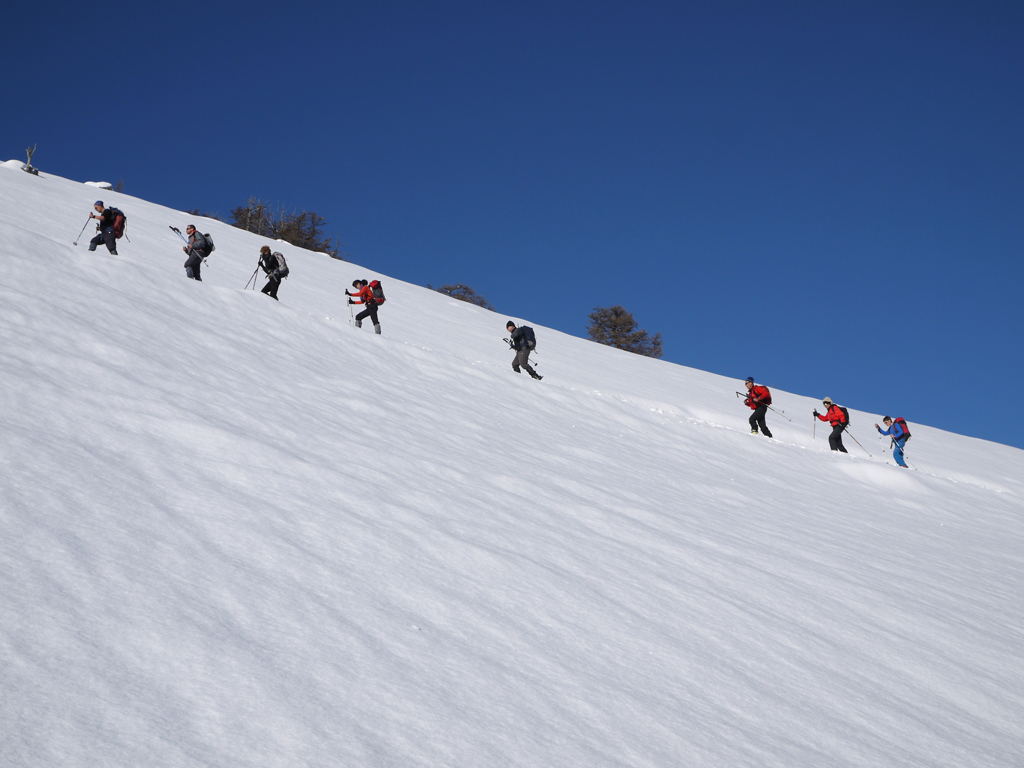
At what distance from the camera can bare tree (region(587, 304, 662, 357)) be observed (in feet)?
164

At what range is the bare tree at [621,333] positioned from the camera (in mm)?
50000

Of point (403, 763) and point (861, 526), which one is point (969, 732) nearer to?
point (403, 763)

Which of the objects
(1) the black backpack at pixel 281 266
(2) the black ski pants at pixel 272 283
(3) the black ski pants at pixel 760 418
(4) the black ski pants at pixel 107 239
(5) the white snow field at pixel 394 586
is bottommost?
(5) the white snow field at pixel 394 586

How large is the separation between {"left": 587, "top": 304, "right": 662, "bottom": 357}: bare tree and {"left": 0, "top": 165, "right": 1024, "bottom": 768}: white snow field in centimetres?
4217

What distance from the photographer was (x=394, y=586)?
10.1 ft

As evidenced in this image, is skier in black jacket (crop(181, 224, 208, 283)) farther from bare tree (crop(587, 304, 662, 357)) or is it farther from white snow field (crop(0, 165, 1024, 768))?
bare tree (crop(587, 304, 662, 357))

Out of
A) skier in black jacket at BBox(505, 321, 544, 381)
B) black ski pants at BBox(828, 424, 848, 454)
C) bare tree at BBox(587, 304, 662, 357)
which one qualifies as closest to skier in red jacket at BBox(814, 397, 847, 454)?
black ski pants at BBox(828, 424, 848, 454)

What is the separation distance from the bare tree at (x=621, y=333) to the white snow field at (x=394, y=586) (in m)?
42.2

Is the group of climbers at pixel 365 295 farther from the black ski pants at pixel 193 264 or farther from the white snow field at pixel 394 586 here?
the white snow field at pixel 394 586

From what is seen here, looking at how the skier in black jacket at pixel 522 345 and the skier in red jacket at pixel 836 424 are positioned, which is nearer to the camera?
the skier in black jacket at pixel 522 345

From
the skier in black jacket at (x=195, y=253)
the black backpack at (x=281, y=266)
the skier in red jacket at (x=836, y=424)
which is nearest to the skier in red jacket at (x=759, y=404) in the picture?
the skier in red jacket at (x=836, y=424)

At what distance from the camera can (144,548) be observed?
2.67 metres

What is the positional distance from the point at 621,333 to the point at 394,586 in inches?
1902

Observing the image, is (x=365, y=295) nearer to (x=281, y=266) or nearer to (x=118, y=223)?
(x=281, y=266)
